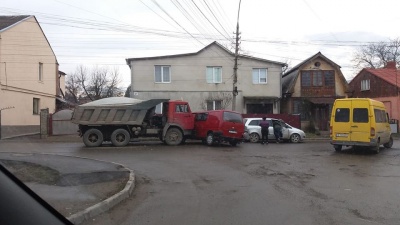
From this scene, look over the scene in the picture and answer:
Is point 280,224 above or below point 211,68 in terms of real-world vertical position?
below

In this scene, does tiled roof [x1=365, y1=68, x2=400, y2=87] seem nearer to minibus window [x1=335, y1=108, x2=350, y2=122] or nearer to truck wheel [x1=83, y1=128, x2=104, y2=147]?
minibus window [x1=335, y1=108, x2=350, y2=122]

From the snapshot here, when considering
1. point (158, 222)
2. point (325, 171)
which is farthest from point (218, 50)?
point (158, 222)

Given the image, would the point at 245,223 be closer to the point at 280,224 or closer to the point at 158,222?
the point at 280,224

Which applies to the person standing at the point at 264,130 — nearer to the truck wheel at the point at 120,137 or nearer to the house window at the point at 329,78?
the truck wheel at the point at 120,137

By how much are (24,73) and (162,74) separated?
1026cm

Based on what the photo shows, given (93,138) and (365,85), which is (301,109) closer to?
(365,85)

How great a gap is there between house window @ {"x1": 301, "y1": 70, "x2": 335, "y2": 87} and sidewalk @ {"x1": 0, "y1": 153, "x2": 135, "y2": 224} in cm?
2657

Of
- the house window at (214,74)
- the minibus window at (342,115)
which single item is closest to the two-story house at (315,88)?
the house window at (214,74)

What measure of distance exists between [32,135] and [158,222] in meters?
25.1

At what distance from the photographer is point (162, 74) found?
3294 centimetres

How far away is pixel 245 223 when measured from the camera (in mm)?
6270

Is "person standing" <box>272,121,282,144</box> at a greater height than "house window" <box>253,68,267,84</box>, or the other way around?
"house window" <box>253,68,267,84</box>

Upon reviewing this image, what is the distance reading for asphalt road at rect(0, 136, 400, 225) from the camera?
22.0 feet

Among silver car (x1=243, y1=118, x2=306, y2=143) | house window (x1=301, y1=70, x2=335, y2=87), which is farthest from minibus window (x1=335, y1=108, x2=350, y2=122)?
house window (x1=301, y1=70, x2=335, y2=87)
